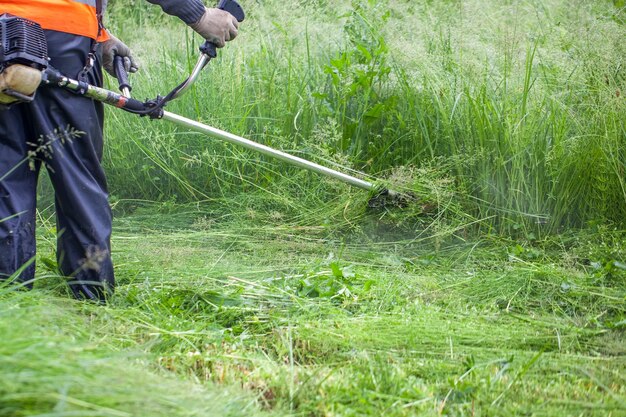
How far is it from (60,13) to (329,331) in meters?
1.47

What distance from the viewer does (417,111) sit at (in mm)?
4711

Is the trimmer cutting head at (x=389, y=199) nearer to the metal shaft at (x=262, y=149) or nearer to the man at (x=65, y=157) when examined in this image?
the metal shaft at (x=262, y=149)

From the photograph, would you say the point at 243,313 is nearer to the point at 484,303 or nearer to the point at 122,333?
the point at 122,333

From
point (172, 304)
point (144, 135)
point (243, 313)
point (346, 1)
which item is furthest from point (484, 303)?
point (346, 1)

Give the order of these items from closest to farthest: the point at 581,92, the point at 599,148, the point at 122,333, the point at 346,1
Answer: the point at 122,333 < the point at 599,148 < the point at 581,92 < the point at 346,1

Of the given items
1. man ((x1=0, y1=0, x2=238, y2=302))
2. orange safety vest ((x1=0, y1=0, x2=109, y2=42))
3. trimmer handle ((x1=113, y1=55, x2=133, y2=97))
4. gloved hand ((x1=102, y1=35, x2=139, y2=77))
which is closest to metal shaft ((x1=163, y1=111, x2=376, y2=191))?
trimmer handle ((x1=113, y1=55, x2=133, y2=97))

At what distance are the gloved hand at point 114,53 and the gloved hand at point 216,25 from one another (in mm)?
391

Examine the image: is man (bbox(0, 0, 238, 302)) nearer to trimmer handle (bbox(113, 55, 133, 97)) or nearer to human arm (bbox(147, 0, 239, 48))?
human arm (bbox(147, 0, 239, 48))

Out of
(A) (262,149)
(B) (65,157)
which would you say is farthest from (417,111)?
(B) (65,157)

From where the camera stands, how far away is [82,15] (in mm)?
2959

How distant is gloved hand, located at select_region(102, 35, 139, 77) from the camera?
355 cm

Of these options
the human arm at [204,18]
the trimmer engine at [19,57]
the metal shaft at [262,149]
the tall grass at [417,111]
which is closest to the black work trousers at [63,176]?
the trimmer engine at [19,57]

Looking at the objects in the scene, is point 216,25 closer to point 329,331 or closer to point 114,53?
point 114,53

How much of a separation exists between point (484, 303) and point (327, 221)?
138 centimetres
